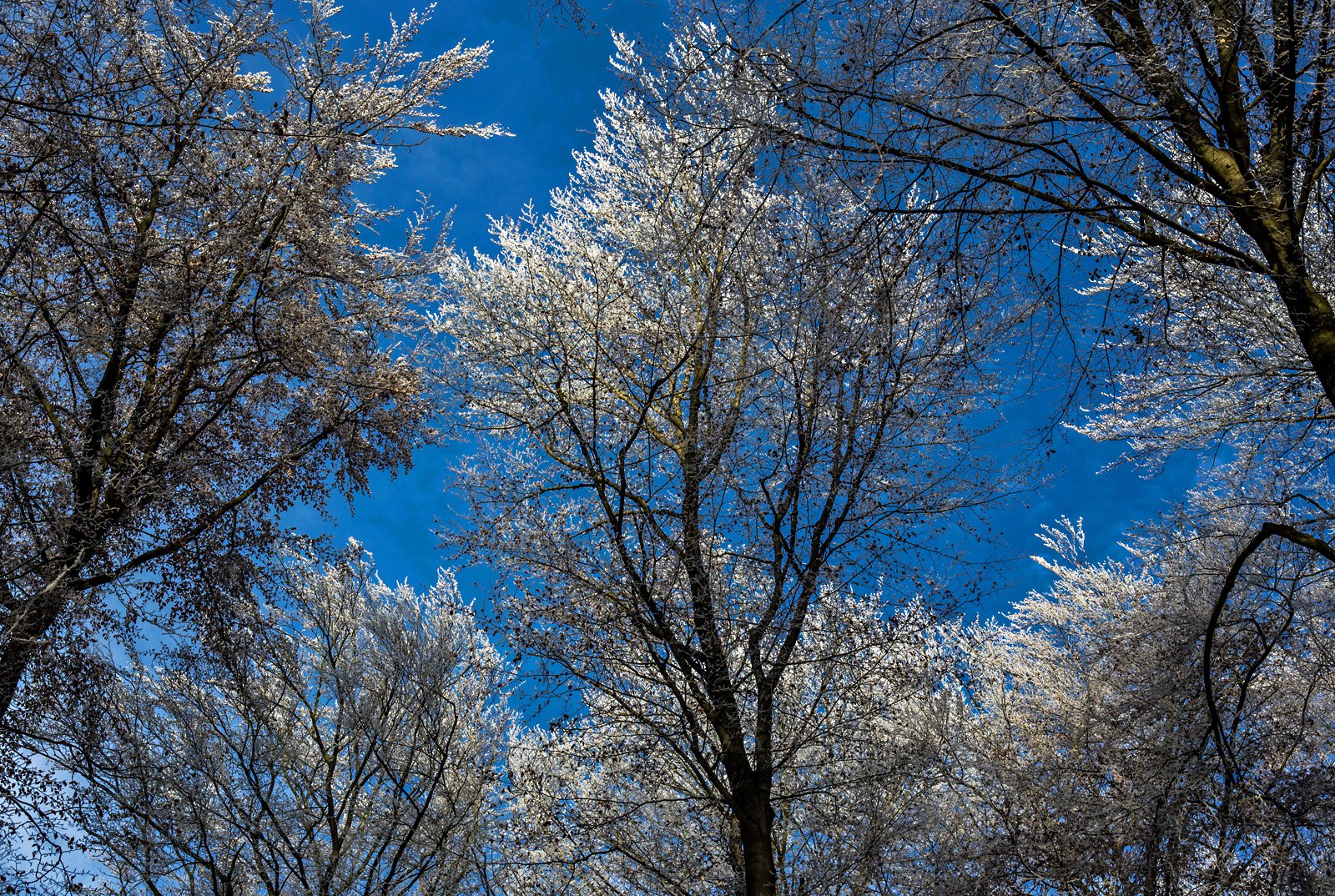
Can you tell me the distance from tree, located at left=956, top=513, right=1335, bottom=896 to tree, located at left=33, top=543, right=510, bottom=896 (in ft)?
16.7

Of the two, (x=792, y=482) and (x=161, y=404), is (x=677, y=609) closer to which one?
(x=792, y=482)

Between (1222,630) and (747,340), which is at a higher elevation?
(747,340)

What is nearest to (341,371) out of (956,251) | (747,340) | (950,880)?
(747,340)

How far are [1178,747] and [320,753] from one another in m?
9.06

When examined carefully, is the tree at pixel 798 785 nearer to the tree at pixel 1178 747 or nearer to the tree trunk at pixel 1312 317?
the tree at pixel 1178 747

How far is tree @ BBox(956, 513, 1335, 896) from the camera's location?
18.1ft

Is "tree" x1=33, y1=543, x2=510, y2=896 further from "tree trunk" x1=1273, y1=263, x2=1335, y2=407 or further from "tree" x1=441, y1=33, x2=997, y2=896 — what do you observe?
"tree trunk" x1=1273, y1=263, x2=1335, y2=407

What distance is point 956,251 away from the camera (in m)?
4.31

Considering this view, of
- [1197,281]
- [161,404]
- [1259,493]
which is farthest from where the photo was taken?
[1259,493]

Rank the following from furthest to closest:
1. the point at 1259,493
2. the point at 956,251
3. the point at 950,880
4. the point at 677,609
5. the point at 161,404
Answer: the point at 950,880, the point at 1259,493, the point at 161,404, the point at 677,609, the point at 956,251

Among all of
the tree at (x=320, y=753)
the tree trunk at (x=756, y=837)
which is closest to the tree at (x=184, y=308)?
the tree at (x=320, y=753)

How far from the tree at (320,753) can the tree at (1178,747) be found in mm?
5081

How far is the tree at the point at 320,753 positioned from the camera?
318 inches

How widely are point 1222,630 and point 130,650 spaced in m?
8.28
